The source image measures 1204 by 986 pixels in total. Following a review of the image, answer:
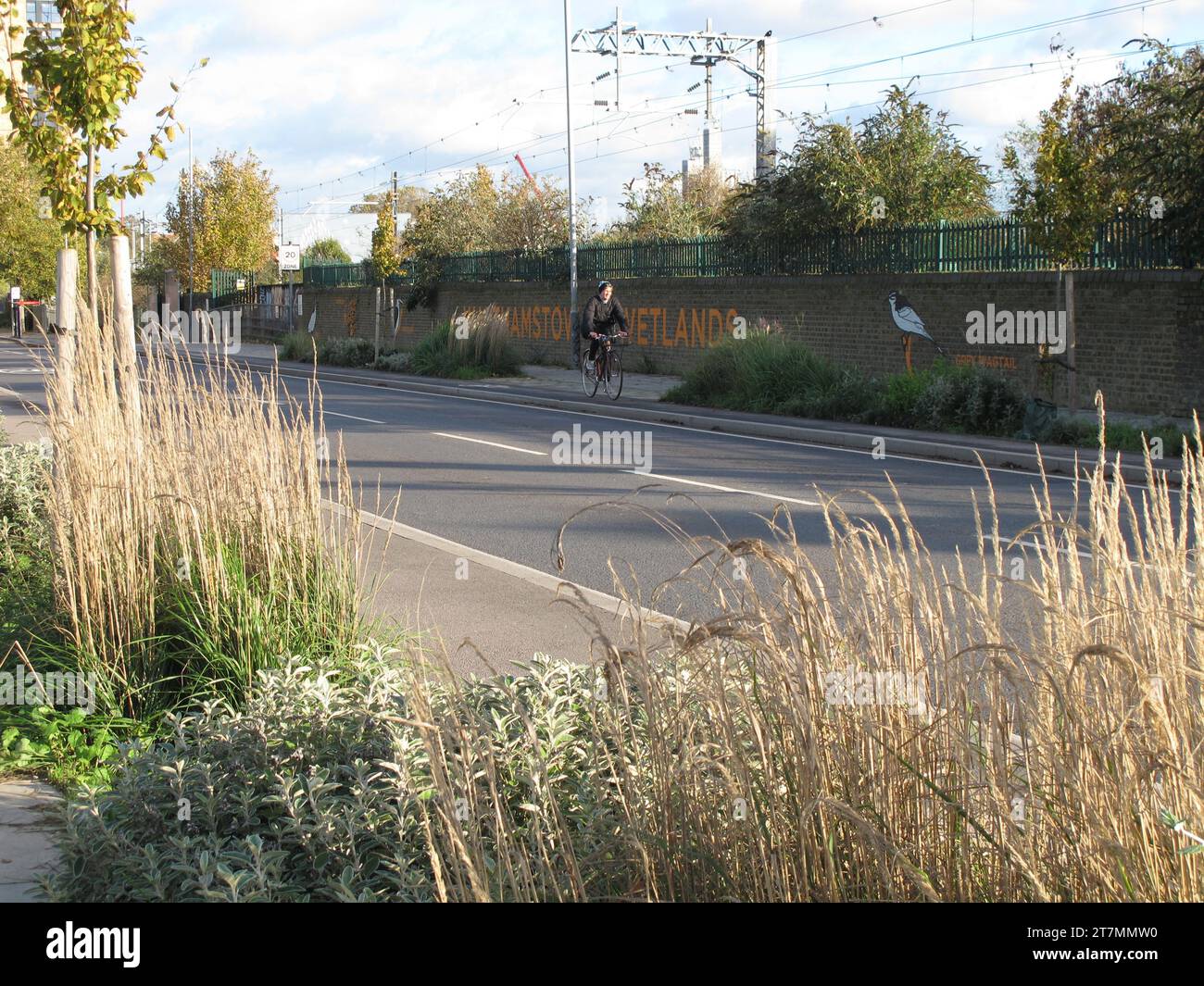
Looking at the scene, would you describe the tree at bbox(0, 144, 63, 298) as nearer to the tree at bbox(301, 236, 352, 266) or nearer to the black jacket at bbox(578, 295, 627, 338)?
the black jacket at bbox(578, 295, 627, 338)

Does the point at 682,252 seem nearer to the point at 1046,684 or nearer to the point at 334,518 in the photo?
the point at 334,518

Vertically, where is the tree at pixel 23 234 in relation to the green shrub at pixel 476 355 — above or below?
above

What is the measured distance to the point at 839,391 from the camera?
1792 cm

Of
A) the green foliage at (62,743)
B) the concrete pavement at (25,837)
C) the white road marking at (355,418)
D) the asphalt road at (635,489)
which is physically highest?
the white road marking at (355,418)

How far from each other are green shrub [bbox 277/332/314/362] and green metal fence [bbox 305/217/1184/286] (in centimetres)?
514

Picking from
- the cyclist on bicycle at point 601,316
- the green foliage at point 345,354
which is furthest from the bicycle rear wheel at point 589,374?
the green foliage at point 345,354

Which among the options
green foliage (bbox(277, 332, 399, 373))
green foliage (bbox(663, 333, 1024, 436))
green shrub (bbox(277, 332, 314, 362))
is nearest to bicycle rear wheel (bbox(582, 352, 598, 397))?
green foliage (bbox(663, 333, 1024, 436))

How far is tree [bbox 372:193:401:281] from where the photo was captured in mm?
34562

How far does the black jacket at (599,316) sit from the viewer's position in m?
21.0

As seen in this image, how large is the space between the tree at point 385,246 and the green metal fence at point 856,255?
206cm

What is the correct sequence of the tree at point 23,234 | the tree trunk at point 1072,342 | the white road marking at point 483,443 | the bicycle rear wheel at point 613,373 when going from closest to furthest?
1. the white road marking at point 483,443
2. the tree trunk at point 1072,342
3. the bicycle rear wheel at point 613,373
4. the tree at point 23,234

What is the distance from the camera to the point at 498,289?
3369 cm

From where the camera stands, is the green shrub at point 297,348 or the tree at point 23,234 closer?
the green shrub at point 297,348

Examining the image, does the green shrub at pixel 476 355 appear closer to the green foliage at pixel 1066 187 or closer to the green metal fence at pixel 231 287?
the green foliage at pixel 1066 187
